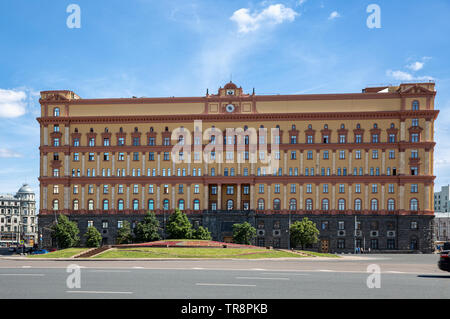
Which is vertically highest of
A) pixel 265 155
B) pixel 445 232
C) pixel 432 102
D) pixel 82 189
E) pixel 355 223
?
pixel 432 102

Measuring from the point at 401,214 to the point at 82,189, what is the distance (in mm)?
58784

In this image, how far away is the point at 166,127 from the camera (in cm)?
9219

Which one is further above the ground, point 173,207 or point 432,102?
point 432,102

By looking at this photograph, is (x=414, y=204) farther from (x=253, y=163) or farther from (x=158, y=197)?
(x=158, y=197)

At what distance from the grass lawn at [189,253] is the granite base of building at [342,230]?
3159 cm

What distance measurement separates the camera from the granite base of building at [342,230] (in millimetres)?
85875

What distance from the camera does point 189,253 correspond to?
51.5m

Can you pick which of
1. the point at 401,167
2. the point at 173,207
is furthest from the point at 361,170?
the point at 173,207

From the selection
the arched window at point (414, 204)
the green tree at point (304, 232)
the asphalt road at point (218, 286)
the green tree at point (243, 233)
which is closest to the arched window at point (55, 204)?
the green tree at point (243, 233)

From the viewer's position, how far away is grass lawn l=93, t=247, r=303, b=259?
4906cm

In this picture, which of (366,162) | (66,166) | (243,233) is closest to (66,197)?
(66,166)

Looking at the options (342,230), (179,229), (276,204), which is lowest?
(342,230)

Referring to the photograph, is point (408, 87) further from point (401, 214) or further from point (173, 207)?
point (173, 207)

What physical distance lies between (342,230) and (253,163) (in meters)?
19.9
